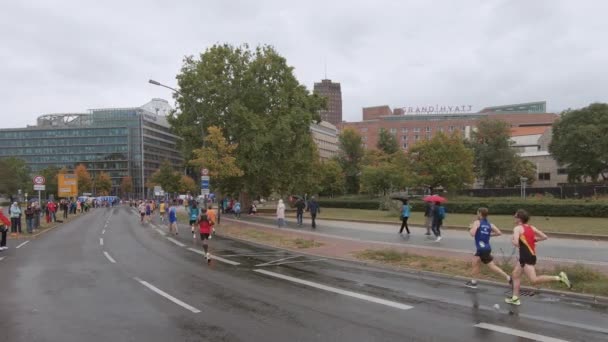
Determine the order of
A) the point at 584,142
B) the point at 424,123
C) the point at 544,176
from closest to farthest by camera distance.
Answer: the point at 584,142, the point at 544,176, the point at 424,123

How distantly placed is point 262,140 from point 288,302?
29082 millimetres

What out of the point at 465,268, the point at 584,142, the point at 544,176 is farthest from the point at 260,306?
the point at 544,176

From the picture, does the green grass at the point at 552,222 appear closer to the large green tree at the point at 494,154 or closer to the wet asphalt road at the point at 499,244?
the wet asphalt road at the point at 499,244

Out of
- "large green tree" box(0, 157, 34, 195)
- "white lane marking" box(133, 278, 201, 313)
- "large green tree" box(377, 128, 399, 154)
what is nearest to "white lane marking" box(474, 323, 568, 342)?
"white lane marking" box(133, 278, 201, 313)

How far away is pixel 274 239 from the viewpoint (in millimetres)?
19500

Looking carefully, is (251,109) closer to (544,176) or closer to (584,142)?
(584,142)

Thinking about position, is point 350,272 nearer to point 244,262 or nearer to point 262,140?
point 244,262

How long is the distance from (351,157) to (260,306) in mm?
73346

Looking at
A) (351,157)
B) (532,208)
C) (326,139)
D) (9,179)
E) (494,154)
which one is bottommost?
(532,208)

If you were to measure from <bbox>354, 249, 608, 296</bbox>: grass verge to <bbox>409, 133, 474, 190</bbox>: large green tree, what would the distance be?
1663 inches

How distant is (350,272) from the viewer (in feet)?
38.9

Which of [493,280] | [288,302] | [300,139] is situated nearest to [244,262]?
[288,302]

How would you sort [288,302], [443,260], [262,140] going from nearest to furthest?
[288,302] → [443,260] → [262,140]

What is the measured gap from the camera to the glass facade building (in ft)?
463
